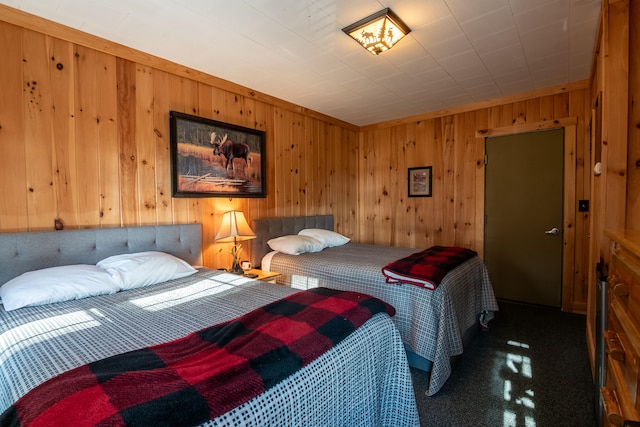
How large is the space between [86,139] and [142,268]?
1045mm

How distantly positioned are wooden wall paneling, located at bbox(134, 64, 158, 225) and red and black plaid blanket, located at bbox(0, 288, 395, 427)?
5.53ft

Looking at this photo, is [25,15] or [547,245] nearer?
[25,15]

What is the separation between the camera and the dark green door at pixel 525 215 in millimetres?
3400

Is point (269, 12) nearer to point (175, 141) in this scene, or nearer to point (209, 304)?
point (175, 141)

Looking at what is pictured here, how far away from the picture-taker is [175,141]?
2.64m

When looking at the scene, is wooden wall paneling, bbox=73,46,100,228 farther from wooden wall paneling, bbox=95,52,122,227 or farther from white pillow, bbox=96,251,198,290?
white pillow, bbox=96,251,198,290

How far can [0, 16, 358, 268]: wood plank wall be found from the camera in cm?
193

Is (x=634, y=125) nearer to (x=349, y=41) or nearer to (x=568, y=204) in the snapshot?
(x=568, y=204)

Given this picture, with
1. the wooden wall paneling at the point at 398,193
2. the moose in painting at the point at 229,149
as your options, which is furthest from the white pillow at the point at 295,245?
the wooden wall paneling at the point at 398,193

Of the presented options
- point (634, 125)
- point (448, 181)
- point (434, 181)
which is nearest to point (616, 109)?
point (634, 125)

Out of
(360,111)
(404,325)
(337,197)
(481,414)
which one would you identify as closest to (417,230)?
(337,197)

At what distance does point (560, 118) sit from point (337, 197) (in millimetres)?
2752

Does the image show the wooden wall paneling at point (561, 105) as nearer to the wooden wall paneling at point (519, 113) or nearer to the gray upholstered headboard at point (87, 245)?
the wooden wall paneling at point (519, 113)

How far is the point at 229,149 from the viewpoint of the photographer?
3.06 metres
